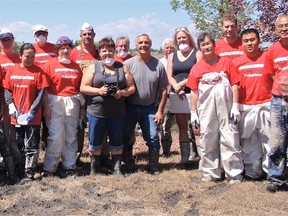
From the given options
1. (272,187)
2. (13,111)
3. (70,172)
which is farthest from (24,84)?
(272,187)

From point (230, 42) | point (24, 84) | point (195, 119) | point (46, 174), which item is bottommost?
point (46, 174)

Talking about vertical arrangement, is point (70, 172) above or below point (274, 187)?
below

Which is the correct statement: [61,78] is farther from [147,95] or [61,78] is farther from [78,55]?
[147,95]

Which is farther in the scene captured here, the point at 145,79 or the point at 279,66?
the point at 145,79

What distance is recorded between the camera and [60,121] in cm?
704

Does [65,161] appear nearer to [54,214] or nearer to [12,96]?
[12,96]

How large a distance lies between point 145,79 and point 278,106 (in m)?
2.11

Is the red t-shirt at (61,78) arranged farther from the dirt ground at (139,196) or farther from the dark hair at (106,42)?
the dirt ground at (139,196)

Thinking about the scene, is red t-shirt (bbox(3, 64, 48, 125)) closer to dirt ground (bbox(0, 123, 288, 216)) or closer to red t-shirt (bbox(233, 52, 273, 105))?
dirt ground (bbox(0, 123, 288, 216))

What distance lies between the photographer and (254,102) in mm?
6430

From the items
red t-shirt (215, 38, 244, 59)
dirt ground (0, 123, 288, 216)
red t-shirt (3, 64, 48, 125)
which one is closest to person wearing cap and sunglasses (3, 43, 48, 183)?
red t-shirt (3, 64, 48, 125)

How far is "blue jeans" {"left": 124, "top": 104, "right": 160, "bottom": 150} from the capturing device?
7.22 meters

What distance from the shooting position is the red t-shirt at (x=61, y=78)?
6.91 m

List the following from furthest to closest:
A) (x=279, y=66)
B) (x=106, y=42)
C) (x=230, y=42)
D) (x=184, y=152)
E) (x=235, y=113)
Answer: (x=184, y=152), (x=230, y=42), (x=106, y=42), (x=235, y=113), (x=279, y=66)
